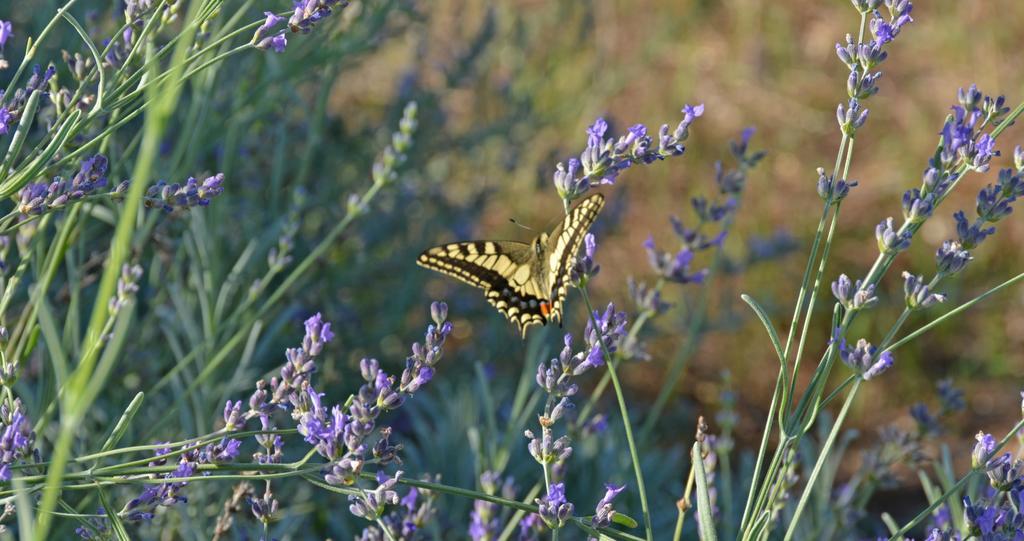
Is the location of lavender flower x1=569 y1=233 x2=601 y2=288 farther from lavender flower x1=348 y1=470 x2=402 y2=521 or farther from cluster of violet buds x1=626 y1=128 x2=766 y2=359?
cluster of violet buds x1=626 y1=128 x2=766 y2=359

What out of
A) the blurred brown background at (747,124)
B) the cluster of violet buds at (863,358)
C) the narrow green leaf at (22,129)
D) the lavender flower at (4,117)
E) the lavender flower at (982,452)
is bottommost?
the blurred brown background at (747,124)

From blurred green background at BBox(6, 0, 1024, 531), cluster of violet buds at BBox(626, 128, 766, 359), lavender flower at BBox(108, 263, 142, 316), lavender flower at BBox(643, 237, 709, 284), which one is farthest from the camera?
blurred green background at BBox(6, 0, 1024, 531)

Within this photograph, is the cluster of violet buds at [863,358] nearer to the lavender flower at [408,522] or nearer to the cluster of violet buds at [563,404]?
the cluster of violet buds at [563,404]

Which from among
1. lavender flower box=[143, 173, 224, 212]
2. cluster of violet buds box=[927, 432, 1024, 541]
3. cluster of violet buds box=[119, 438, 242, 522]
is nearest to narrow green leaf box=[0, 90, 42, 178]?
lavender flower box=[143, 173, 224, 212]

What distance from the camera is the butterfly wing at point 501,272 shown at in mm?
2202

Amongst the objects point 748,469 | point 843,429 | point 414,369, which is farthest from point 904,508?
point 414,369

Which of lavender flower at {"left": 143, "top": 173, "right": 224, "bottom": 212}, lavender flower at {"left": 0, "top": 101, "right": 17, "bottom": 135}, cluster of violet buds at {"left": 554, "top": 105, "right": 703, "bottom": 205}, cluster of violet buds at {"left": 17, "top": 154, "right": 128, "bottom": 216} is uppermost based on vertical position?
lavender flower at {"left": 0, "top": 101, "right": 17, "bottom": 135}

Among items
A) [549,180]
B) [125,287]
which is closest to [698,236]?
[125,287]

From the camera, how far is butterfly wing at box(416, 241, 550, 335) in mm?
2202

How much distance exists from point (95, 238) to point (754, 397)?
9.37ft

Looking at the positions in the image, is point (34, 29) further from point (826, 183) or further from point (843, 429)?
point (843, 429)

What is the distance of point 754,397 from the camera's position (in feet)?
15.7

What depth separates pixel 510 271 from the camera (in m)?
2.36

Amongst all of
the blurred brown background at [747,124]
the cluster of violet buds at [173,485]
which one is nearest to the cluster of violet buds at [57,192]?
the cluster of violet buds at [173,485]
